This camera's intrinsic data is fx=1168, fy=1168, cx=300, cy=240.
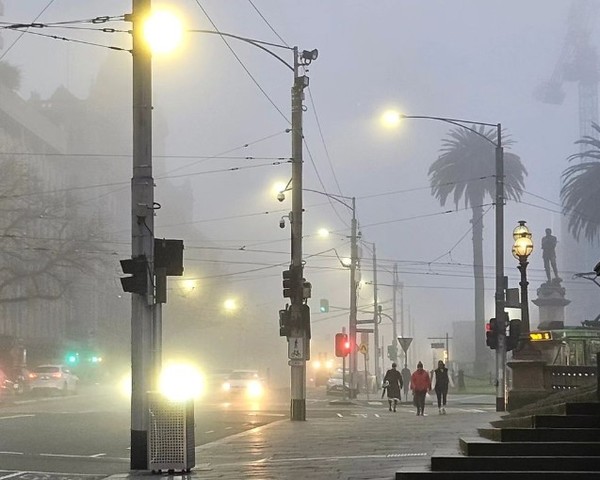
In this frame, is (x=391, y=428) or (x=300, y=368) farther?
(x=300, y=368)

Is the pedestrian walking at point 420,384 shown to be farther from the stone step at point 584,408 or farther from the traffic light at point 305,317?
the stone step at point 584,408

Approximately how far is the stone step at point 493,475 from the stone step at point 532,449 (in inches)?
27.2

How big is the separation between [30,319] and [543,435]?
2998 inches

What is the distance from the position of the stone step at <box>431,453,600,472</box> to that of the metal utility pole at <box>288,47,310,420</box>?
20.1 m

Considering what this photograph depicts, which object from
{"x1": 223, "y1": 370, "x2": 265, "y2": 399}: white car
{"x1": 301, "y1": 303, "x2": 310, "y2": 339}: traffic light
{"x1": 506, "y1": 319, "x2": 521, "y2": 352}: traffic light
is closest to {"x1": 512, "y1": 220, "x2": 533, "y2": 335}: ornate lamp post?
{"x1": 506, "y1": 319, "x2": 521, "y2": 352}: traffic light

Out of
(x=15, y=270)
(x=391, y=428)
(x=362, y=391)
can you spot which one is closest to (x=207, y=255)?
(x=362, y=391)

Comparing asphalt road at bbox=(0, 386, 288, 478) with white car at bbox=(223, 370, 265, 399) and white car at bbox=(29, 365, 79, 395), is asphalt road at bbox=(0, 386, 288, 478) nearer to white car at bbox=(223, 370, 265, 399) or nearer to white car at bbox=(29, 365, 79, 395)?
white car at bbox=(223, 370, 265, 399)

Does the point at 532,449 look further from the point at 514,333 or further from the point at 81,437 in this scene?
the point at 514,333

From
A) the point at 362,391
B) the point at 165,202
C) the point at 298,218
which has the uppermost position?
the point at 165,202

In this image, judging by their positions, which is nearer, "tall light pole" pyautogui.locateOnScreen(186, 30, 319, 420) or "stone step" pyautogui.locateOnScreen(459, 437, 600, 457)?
"stone step" pyautogui.locateOnScreen(459, 437, 600, 457)

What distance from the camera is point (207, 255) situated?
124 m

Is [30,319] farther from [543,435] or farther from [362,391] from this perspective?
[543,435]

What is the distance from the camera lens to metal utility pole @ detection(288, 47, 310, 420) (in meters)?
34.4

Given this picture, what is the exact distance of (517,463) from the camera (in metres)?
14.1
